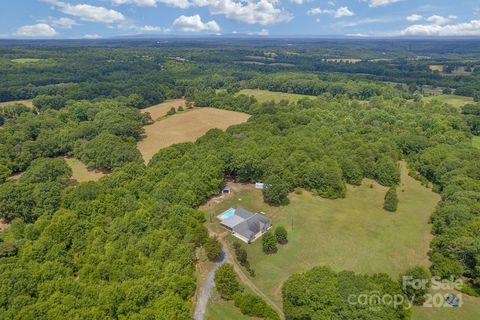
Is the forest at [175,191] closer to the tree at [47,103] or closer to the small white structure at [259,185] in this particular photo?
the tree at [47,103]

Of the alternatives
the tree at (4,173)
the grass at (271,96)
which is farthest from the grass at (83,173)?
the grass at (271,96)

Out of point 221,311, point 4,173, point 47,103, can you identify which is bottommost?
point 221,311

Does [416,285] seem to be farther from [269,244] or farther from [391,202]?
[391,202]

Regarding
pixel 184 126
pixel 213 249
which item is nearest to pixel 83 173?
pixel 184 126

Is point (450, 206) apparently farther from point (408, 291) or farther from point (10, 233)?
point (10, 233)

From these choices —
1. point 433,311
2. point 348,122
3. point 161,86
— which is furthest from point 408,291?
point 161,86

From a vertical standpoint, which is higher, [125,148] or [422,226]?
[125,148]
